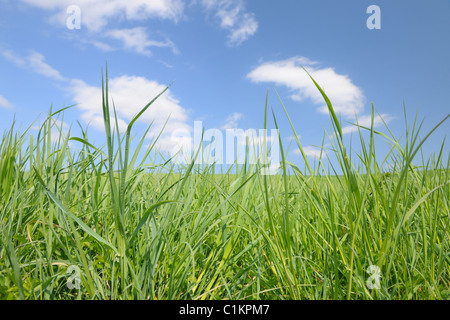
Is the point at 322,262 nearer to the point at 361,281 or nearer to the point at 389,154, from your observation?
the point at 361,281

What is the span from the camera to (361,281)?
40.2 inches

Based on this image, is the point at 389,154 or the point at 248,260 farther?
the point at 389,154

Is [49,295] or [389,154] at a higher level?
[389,154]

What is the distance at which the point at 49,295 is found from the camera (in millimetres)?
968

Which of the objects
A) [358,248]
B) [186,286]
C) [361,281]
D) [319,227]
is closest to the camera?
[361,281]
